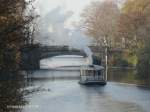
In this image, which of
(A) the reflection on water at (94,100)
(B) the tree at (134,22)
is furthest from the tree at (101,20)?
(A) the reflection on water at (94,100)

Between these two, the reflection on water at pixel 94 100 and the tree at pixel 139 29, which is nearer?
the reflection on water at pixel 94 100

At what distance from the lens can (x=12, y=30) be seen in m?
6.53

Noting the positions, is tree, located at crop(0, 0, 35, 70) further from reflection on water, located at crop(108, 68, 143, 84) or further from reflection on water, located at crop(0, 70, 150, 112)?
reflection on water, located at crop(108, 68, 143, 84)

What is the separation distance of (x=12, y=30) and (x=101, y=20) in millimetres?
56424

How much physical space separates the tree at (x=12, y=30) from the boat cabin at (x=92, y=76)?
3992 centimetres

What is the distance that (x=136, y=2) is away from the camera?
5516cm

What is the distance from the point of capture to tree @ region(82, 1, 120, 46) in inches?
2394

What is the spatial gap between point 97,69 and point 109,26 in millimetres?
14191

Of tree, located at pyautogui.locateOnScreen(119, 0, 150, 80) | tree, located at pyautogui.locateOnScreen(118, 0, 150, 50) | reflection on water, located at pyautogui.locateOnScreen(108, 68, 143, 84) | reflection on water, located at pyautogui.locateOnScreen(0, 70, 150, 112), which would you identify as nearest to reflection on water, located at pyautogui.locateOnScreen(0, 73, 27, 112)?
reflection on water, located at pyautogui.locateOnScreen(0, 70, 150, 112)

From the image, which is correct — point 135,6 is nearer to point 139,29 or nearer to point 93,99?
point 139,29

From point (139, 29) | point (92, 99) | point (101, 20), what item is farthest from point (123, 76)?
point (92, 99)

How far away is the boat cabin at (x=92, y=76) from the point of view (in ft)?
155

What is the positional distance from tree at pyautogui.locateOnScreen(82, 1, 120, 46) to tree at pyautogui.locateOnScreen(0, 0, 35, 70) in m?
52.9

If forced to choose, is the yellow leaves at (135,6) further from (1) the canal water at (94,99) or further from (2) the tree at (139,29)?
(1) the canal water at (94,99)
